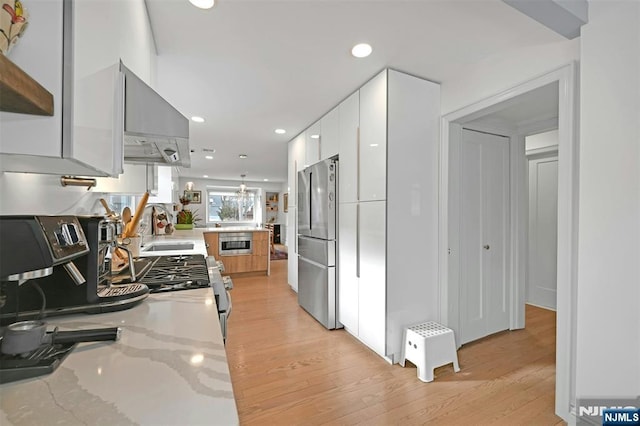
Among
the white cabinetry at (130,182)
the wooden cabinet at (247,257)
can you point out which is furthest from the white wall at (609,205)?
the wooden cabinet at (247,257)

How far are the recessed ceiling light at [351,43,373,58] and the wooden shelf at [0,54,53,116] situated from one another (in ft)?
5.96

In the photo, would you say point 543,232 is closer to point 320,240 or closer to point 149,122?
point 320,240

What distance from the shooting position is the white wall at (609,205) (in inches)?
51.1

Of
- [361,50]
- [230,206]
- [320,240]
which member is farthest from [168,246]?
[230,206]

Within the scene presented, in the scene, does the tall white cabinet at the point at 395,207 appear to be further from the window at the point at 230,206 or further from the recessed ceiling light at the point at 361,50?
the window at the point at 230,206

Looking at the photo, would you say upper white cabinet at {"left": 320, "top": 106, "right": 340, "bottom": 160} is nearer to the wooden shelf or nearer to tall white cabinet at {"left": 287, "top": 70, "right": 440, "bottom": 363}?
tall white cabinet at {"left": 287, "top": 70, "right": 440, "bottom": 363}

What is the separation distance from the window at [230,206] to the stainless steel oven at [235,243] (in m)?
4.63

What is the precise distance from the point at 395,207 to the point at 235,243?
383cm

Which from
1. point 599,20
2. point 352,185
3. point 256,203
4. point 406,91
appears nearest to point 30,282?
point 352,185

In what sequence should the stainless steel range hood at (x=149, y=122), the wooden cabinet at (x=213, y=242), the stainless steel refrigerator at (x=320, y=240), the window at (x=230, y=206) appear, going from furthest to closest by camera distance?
the window at (x=230, y=206) → the wooden cabinet at (x=213, y=242) → the stainless steel refrigerator at (x=320, y=240) → the stainless steel range hood at (x=149, y=122)

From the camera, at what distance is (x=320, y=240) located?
307 centimetres

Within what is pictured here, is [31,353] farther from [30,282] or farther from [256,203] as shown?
[256,203]

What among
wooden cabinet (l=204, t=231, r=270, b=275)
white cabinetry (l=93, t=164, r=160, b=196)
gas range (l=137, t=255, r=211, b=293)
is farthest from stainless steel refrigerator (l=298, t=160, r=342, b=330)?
wooden cabinet (l=204, t=231, r=270, b=275)

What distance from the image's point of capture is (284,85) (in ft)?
8.24
